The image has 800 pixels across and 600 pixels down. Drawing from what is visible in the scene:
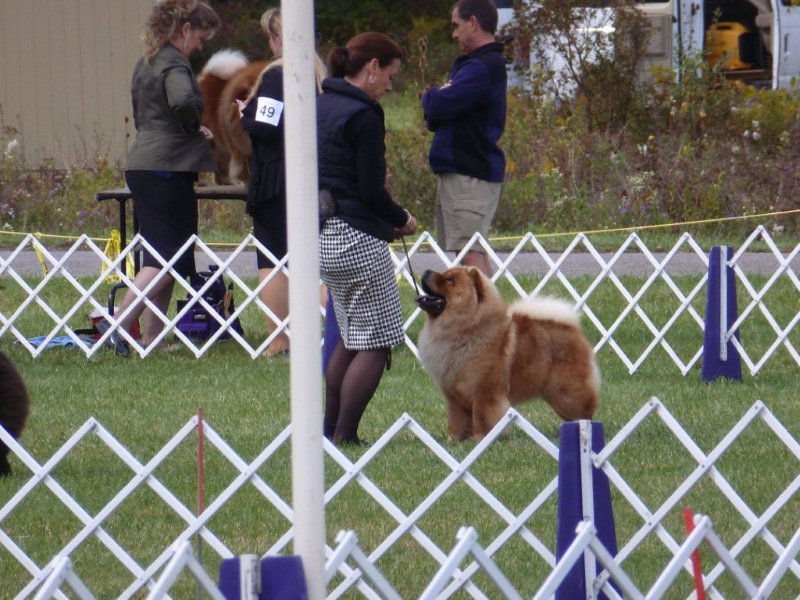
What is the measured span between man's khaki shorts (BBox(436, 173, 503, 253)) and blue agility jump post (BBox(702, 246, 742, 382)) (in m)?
1.31

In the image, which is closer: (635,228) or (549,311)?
(549,311)

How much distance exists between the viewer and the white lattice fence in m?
7.85

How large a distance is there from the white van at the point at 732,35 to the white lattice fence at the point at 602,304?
16.5 ft

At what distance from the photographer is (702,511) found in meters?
4.82

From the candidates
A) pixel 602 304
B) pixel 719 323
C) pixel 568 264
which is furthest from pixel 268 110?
pixel 568 264

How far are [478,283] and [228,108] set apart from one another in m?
3.20

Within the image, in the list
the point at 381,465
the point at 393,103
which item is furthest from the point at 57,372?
the point at 393,103

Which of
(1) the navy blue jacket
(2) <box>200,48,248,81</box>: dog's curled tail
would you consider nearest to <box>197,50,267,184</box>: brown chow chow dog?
(2) <box>200,48,248,81</box>: dog's curled tail

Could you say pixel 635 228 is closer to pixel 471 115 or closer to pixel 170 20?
pixel 471 115

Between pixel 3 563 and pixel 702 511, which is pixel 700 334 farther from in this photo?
pixel 3 563

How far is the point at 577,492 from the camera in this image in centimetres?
354

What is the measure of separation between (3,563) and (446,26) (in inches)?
983

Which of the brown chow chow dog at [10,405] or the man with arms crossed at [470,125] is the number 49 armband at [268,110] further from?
the brown chow chow dog at [10,405]

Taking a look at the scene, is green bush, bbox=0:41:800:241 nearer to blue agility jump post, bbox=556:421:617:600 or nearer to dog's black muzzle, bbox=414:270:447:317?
dog's black muzzle, bbox=414:270:447:317
